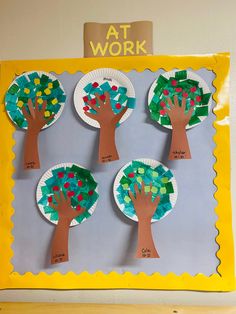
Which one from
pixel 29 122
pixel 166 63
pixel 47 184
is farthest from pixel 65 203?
pixel 166 63

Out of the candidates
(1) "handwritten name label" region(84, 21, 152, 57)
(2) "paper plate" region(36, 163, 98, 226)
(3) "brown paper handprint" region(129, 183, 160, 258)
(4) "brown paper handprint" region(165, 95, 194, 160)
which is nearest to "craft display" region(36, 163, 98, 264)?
(2) "paper plate" region(36, 163, 98, 226)

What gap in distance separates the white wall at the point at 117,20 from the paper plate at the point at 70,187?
0.23 m

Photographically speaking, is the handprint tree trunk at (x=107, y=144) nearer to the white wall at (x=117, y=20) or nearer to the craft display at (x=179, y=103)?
the craft display at (x=179, y=103)

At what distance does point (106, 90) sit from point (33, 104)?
0.71 ft

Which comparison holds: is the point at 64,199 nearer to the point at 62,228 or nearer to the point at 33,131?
the point at 62,228

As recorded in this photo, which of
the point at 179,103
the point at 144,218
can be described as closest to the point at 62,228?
the point at 144,218

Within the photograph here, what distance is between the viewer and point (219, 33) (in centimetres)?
99

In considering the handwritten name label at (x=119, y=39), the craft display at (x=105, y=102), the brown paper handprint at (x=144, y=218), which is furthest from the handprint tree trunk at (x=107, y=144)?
the handwritten name label at (x=119, y=39)

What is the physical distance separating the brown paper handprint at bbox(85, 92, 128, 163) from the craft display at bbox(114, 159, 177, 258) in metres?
0.06

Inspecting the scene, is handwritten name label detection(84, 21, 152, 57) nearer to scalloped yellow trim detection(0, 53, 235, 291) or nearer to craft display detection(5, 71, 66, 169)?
scalloped yellow trim detection(0, 53, 235, 291)

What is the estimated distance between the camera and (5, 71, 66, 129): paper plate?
994mm

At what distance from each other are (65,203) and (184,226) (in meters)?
0.34

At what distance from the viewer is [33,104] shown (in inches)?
39.3

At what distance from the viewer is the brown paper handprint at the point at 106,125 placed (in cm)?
96
